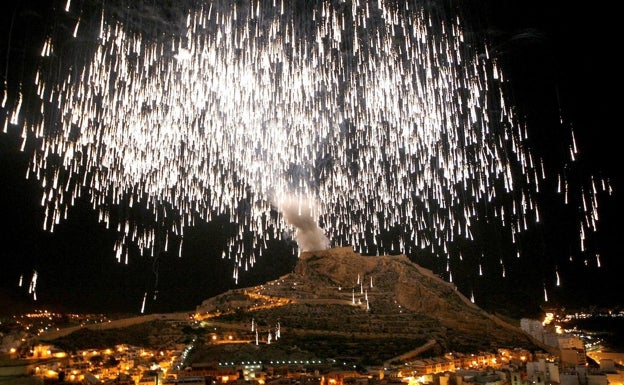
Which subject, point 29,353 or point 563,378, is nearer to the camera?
point 563,378

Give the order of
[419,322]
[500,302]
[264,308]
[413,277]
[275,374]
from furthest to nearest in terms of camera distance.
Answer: [500,302] → [413,277] → [264,308] → [419,322] → [275,374]

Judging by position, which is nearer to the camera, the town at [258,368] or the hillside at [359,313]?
the town at [258,368]

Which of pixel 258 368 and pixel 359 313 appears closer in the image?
pixel 258 368

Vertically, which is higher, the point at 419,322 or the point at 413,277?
the point at 413,277

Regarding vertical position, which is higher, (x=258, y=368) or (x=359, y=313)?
(x=359, y=313)

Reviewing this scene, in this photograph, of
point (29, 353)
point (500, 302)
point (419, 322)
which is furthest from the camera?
point (500, 302)

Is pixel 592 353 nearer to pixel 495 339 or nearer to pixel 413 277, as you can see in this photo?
pixel 495 339

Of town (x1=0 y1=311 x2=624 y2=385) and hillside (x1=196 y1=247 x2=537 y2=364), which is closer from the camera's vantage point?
town (x1=0 y1=311 x2=624 y2=385)

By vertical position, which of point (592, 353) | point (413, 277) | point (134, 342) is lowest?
point (592, 353)

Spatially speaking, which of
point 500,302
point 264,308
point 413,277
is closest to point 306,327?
point 264,308

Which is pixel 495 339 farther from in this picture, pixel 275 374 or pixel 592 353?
pixel 275 374
